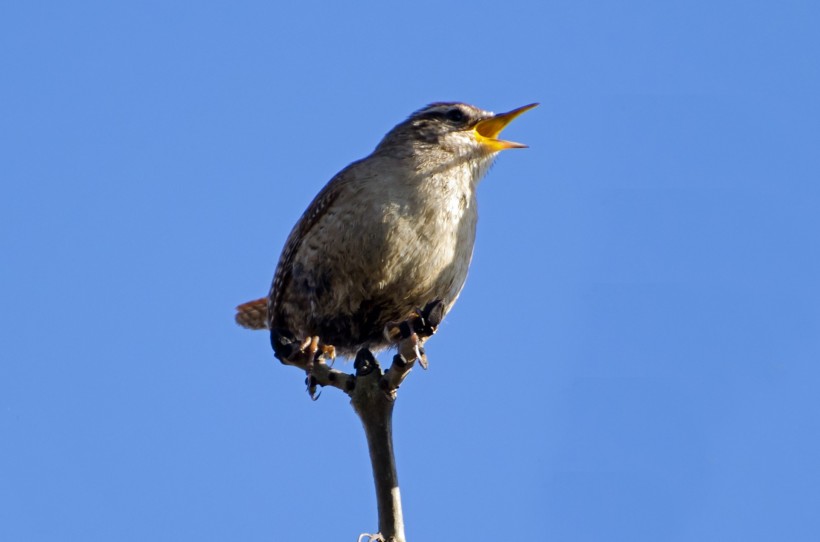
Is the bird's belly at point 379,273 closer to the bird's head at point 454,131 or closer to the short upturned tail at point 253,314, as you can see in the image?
the bird's head at point 454,131

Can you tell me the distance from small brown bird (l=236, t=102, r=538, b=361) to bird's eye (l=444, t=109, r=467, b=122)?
125 millimetres

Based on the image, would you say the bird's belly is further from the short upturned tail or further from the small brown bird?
the short upturned tail

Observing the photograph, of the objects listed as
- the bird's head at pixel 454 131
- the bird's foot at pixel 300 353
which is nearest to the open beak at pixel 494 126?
the bird's head at pixel 454 131

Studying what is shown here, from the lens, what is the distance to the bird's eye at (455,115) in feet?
19.1

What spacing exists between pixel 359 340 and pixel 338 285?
0.41m

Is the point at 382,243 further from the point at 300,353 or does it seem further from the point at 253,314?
the point at 253,314

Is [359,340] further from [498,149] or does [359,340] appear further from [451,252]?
[498,149]

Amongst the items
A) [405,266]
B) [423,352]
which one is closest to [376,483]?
[423,352]

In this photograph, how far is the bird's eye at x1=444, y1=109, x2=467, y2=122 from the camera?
581cm

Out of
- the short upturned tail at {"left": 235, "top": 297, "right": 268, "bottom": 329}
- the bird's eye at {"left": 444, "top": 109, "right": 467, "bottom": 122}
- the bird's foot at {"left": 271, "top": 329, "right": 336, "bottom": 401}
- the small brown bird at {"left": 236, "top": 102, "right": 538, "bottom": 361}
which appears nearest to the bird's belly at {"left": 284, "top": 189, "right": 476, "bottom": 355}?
the small brown bird at {"left": 236, "top": 102, "right": 538, "bottom": 361}

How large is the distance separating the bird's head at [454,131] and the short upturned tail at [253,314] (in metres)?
1.34

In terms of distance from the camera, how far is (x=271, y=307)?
5.52 m

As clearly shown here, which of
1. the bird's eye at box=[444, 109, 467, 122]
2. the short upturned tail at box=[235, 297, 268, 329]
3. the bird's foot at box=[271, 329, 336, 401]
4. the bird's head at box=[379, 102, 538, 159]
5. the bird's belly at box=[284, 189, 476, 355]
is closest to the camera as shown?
the bird's foot at box=[271, 329, 336, 401]

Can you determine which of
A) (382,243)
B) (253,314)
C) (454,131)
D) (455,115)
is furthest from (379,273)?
(253,314)
